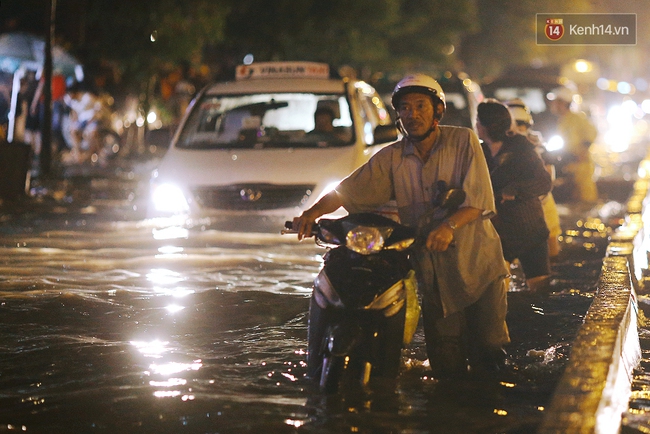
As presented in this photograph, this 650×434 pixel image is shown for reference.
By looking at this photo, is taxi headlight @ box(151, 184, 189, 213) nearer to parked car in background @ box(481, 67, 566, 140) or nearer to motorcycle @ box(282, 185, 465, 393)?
motorcycle @ box(282, 185, 465, 393)

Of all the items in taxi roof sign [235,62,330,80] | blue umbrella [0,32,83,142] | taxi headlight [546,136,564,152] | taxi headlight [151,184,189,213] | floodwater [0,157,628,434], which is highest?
blue umbrella [0,32,83,142]

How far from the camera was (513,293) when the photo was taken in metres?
9.24

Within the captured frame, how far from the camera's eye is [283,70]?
13281 mm

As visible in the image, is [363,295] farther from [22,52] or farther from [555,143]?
[22,52]

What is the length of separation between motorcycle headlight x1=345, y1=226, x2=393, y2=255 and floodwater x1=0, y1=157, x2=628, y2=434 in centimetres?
76

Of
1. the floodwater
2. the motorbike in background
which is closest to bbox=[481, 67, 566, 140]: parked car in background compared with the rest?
the motorbike in background

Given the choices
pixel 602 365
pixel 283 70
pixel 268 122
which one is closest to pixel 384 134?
pixel 268 122

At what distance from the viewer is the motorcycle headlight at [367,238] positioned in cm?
545

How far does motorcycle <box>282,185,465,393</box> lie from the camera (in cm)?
549

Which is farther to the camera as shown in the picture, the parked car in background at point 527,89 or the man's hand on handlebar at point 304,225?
the parked car in background at point 527,89

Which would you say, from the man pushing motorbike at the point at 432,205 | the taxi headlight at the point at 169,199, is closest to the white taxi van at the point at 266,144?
the taxi headlight at the point at 169,199

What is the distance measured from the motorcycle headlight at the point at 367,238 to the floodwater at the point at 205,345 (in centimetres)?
76

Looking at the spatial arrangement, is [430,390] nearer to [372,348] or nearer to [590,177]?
[372,348]

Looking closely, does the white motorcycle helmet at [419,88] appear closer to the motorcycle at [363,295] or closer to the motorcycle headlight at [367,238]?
the motorcycle at [363,295]
